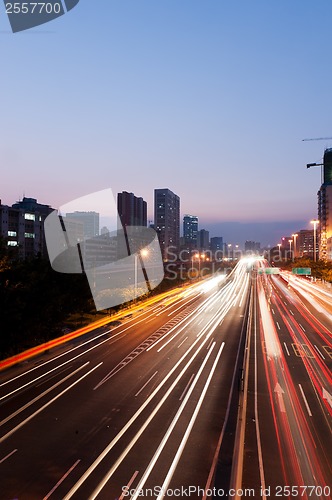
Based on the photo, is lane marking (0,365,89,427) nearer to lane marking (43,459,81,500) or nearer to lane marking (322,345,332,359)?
lane marking (43,459,81,500)

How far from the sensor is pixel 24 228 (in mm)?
107062

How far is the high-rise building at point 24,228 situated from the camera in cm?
9962

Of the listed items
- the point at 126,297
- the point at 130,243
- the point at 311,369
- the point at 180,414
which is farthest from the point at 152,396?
the point at 130,243

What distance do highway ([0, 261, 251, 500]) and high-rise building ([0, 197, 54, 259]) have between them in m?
80.2

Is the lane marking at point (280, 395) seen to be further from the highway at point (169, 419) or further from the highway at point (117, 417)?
the highway at point (117, 417)

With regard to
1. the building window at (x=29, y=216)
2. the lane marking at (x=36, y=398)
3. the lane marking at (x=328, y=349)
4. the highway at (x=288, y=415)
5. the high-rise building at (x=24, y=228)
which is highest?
the building window at (x=29, y=216)

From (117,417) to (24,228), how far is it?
336 feet

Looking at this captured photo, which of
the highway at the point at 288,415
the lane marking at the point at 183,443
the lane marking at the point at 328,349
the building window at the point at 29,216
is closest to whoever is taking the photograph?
the lane marking at the point at 183,443

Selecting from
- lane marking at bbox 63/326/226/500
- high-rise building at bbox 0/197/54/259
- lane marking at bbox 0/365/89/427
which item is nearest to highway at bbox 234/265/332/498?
lane marking at bbox 63/326/226/500

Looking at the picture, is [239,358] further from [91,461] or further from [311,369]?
[91,461]

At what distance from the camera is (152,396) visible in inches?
710

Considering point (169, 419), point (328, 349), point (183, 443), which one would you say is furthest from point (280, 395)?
point (328, 349)

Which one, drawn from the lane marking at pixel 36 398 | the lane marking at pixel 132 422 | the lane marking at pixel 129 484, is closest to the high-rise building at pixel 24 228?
the lane marking at pixel 36 398

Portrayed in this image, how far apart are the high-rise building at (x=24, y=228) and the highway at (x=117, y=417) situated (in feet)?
263
